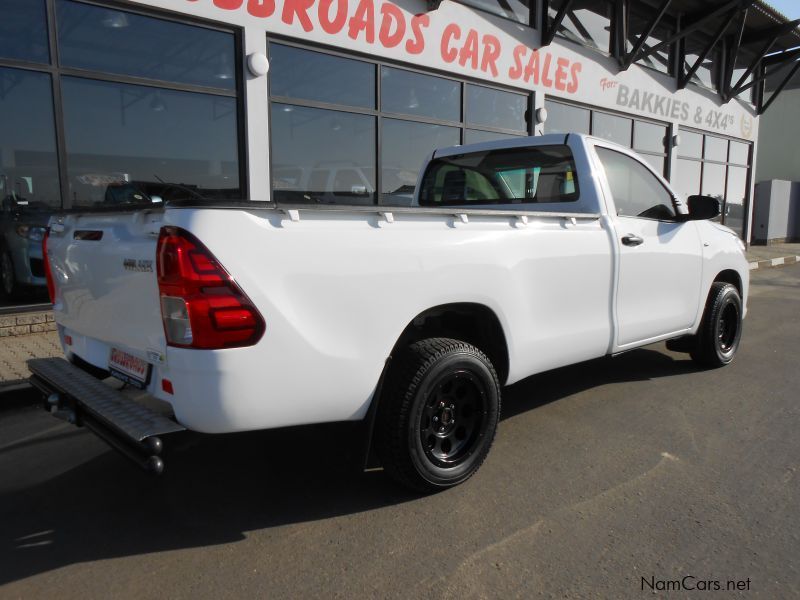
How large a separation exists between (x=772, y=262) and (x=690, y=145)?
3691 millimetres

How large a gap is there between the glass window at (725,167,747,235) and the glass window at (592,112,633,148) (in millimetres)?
5849

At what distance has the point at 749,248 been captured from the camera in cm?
1756

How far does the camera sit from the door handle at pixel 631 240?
150 inches

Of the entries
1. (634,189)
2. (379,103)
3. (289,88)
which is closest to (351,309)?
(634,189)

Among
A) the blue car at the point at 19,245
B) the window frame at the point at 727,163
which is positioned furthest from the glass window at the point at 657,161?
the blue car at the point at 19,245

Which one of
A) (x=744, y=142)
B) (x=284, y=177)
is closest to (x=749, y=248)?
(x=744, y=142)

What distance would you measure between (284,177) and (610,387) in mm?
4948

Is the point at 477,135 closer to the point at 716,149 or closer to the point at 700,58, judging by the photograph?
the point at 700,58

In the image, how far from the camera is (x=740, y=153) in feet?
57.6

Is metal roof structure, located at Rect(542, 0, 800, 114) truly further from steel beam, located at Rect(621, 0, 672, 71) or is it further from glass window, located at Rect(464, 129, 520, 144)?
glass window, located at Rect(464, 129, 520, 144)

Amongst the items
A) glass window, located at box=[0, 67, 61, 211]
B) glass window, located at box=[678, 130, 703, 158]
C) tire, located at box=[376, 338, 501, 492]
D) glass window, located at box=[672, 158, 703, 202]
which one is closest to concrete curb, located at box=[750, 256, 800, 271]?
glass window, located at box=[672, 158, 703, 202]

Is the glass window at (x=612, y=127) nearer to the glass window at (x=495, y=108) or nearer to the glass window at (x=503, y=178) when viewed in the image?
the glass window at (x=495, y=108)

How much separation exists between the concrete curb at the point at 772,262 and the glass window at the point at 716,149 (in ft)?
11.3

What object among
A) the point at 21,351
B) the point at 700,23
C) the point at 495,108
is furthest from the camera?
the point at 700,23
